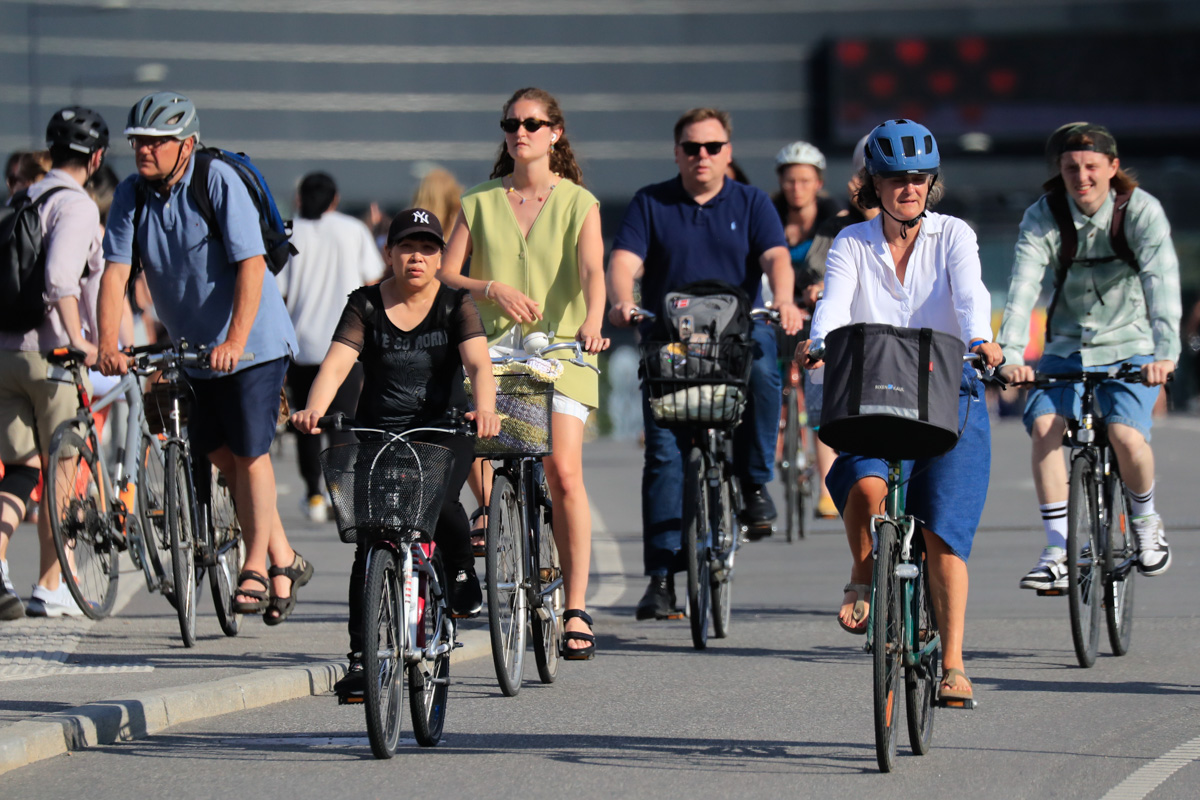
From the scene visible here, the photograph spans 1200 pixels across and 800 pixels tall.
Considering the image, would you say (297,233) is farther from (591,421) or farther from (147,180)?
(591,421)

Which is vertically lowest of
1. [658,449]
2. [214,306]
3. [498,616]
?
[498,616]

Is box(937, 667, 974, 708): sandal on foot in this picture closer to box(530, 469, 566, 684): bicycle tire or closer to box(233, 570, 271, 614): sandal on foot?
box(530, 469, 566, 684): bicycle tire

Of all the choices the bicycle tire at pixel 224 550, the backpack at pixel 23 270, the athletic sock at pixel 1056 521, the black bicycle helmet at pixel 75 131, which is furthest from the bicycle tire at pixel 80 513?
the athletic sock at pixel 1056 521

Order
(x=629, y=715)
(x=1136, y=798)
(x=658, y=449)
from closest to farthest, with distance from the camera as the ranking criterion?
(x=1136, y=798) < (x=629, y=715) < (x=658, y=449)

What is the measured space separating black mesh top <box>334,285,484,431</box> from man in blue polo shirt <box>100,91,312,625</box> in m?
1.42

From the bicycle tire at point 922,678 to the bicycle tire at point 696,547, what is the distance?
2.00 m

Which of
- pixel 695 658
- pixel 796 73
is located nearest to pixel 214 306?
pixel 695 658

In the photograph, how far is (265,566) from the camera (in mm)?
8070

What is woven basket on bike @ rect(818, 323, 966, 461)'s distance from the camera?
5430 mm

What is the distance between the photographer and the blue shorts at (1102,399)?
25.5 ft

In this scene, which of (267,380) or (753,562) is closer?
(267,380)

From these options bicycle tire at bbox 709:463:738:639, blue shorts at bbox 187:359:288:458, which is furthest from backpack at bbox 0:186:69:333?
bicycle tire at bbox 709:463:738:639

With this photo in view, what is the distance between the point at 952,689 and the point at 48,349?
4796mm

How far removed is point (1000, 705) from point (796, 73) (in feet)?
244
